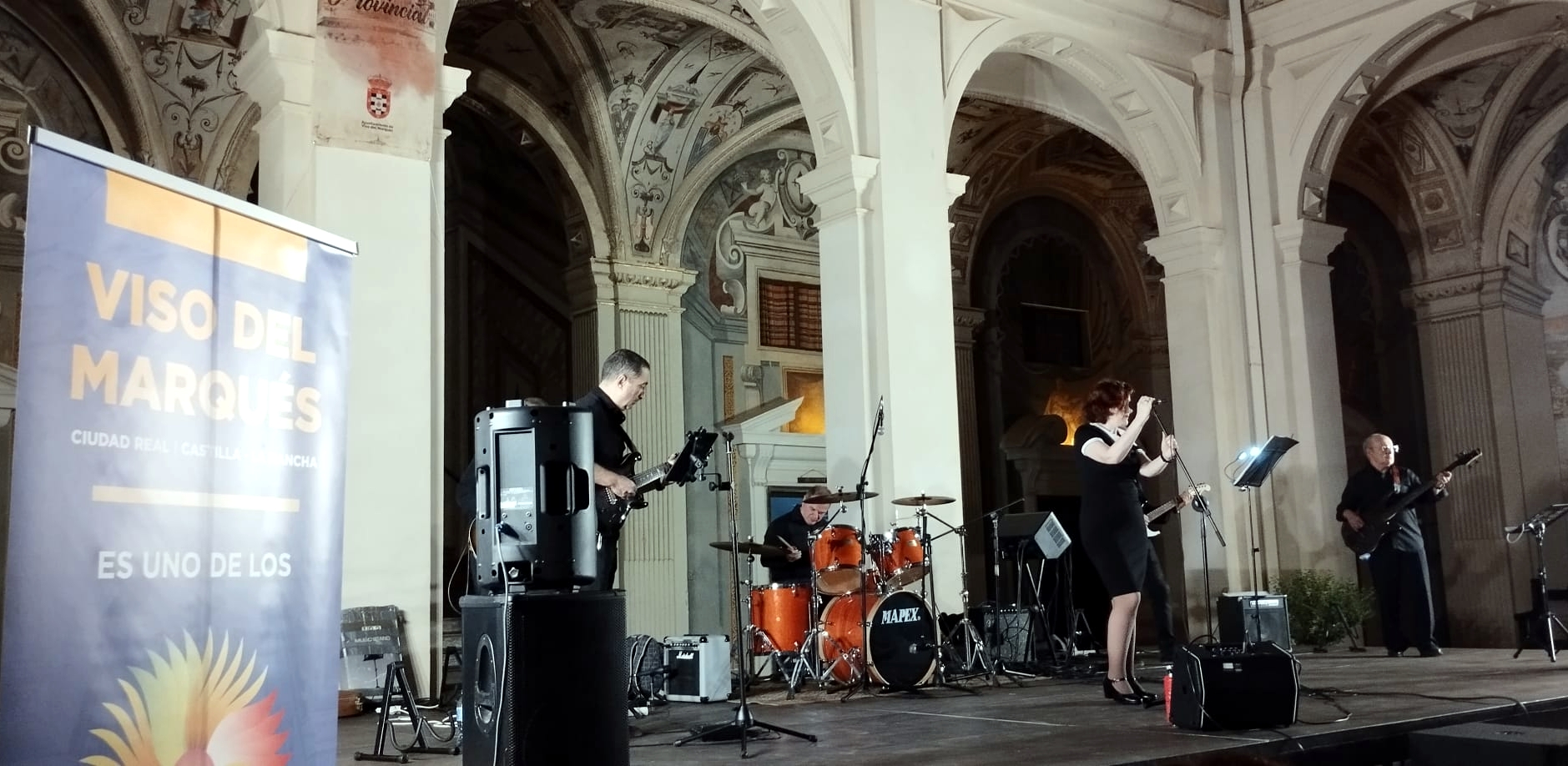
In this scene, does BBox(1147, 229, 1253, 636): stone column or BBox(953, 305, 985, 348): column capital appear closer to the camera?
BBox(1147, 229, 1253, 636): stone column

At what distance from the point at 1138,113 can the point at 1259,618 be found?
4.59 meters

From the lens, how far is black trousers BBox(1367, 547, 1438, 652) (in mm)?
8727

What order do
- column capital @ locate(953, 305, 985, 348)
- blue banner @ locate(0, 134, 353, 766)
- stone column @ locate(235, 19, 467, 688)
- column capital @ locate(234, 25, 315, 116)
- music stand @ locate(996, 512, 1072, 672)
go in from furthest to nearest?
column capital @ locate(953, 305, 985, 348) < music stand @ locate(996, 512, 1072, 672) < column capital @ locate(234, 25, 315, 116) < stone column @ locate(235, 19, 467, 688) < blue banner @ locate(0, 134, 353, 766)

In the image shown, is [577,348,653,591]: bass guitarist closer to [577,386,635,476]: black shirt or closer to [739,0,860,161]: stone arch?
[577,386,635,476]: black shirt

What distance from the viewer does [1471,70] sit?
13172 millimetres

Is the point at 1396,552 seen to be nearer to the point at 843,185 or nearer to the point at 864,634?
the point at 864,634

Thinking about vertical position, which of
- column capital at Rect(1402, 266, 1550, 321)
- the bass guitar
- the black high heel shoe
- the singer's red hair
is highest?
column capital at Rect(1402, 266, 1550, 321)

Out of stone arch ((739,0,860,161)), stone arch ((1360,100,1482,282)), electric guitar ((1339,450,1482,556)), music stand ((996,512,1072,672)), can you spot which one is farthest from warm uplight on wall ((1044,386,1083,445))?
stone arch ((739,0,860,161))

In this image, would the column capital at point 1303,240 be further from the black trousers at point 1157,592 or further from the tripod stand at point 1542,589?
the black trousers at point 1157,592

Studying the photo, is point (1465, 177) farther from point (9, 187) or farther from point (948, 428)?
point (9, 187)

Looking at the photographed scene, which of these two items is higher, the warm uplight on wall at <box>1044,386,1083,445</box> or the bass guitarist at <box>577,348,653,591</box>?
the warm uplight on wall at <box>1044,386,1083,445</box>

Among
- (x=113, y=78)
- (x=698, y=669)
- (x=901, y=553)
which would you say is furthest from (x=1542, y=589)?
(x=113, y=78)

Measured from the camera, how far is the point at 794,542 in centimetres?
877

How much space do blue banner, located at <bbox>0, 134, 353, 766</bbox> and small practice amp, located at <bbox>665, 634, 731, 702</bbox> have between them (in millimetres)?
4984
